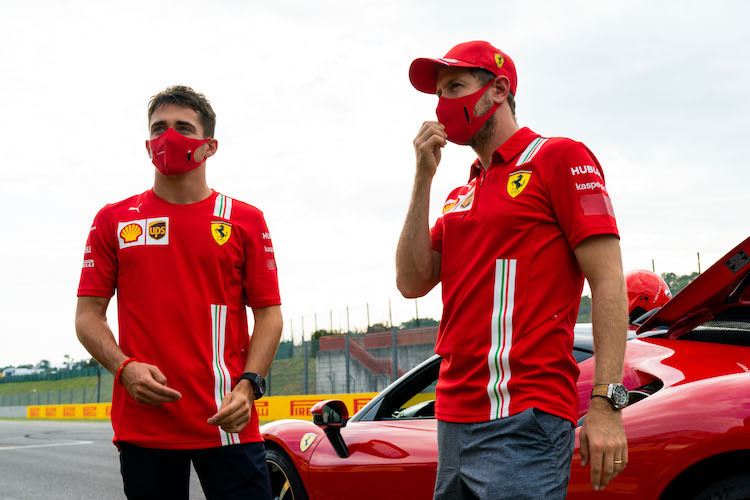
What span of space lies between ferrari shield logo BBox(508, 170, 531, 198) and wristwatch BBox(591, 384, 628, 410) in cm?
60

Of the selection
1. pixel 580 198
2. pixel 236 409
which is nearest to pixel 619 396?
pixel 580 198

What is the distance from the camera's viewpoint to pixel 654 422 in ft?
9.74

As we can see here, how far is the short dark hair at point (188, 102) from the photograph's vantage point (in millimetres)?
2799

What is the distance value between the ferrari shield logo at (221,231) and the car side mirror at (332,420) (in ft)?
Answer: 5.83

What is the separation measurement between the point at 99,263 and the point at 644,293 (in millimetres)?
3401

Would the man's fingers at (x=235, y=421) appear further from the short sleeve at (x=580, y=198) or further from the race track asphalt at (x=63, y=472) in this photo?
the race track asphalt at (x=63, y=472)

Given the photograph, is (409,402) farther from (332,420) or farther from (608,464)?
(608,464)

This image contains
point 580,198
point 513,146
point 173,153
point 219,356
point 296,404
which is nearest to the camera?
point 580,198

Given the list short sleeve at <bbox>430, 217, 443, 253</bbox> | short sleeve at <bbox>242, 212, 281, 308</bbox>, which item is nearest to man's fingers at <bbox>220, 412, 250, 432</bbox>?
short sleeve at <bbox>242, 212, 281, 308</bbox>

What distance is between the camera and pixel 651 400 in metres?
3.07

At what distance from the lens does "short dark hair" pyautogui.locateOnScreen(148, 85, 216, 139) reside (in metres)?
2.80

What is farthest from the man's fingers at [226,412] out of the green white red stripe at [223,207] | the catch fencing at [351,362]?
the catch fencing at [351,362]

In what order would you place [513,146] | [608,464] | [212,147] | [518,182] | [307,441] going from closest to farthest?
[608,464], [518,182], [513,146], [212,147], [307,441]

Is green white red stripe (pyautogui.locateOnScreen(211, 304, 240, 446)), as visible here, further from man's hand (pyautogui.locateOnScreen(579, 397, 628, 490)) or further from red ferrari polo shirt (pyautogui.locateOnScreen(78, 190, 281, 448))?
man's hand (pyautogui.locateOnScreen(579, 397, 628, 490))
